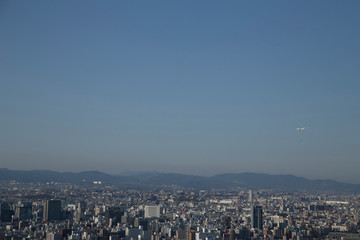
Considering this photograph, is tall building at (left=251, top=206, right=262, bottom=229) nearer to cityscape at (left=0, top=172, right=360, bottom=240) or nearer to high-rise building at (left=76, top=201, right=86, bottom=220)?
cityscape at (left=0, top=172, right=360, bottom=240)

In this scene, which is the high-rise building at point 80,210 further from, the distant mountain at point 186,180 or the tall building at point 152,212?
the distant mountain at point 186,180

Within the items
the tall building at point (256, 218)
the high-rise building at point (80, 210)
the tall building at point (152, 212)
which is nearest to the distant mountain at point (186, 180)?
the high-rise building at point (80, 210)

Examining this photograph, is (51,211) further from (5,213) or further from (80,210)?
(5,213)

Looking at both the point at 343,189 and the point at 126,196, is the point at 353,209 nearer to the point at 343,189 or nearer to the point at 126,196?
the point at 343,189

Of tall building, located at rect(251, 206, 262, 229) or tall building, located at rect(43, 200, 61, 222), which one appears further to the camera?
tall building, located at rect(43, 200, 61, 222)

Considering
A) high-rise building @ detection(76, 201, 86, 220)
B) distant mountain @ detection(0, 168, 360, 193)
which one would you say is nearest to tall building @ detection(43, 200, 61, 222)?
high-rise building @ detection(76, 201, 86, 220)

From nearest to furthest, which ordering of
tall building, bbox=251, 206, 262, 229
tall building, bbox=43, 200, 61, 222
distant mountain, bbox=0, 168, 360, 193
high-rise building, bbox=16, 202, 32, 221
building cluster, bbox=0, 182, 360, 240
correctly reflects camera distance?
building cluster, bbox=0, 182, 360, 240, tall building, bbox=251, 206, 262, 229, high-rise building, bbox=16, 202, 32, 221, tall building, bbox=43, 200, 61, 222, distant mountain, bbox=0, 168, 360, 193
